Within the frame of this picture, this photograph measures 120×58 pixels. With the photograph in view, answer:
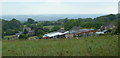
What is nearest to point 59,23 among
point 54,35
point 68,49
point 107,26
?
point 54,35

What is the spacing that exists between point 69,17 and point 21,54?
2.29m

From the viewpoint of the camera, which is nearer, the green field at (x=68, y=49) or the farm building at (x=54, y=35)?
the green field at (x=68, y=49)

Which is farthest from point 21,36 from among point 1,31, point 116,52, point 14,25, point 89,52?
point 116,52

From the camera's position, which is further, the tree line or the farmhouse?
the tree line

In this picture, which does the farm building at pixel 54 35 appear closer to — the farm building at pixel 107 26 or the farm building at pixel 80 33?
the farm building at pixel 80 33

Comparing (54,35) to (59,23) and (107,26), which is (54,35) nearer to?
(59,23)

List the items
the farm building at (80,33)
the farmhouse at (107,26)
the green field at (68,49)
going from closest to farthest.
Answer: the green field at (68,49)
the farmhouse at (107,26)
the farm building at (80,33)

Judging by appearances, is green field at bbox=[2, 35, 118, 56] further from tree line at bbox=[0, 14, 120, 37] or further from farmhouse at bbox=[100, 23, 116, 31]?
tree line at bbox=[0, 14, 120, 37]

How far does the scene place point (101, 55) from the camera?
3221 mm

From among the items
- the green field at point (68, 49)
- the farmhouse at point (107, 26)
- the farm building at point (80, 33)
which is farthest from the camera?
the farm building at point (80, 33)

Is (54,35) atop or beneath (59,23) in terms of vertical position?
beneath

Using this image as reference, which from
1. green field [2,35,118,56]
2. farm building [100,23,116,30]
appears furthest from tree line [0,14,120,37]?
green field [2,35,118,56]

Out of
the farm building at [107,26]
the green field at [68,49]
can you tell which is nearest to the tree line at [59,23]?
the farm building at [107,26]

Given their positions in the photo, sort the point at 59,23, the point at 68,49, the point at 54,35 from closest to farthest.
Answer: the point at 68,49
the point at 54,35
the point at 59,23
